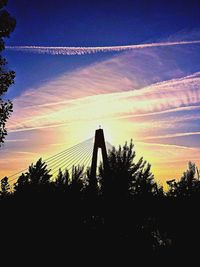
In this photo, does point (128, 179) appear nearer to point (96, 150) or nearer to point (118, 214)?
point (118, 214)

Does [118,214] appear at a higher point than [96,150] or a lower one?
lower

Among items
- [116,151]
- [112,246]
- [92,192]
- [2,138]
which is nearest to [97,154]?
[116,151]

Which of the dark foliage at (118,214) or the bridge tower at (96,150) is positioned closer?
the dark foliage at (118,214)

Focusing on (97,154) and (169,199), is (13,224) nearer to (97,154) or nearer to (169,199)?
(169,199)

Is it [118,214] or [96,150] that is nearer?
[118,214]

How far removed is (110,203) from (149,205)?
2058 millimetres

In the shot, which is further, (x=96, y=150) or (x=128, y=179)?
(x=96, y=150)

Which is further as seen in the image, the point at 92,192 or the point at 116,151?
the point at 116,151

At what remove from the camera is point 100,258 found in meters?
12.2

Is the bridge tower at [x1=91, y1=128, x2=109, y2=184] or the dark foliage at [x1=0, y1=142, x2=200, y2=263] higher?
the bridge tower at [x1=91, y1=128, x2=109, y2=184]

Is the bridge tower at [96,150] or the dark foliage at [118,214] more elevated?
the bridge tower at [96,150]

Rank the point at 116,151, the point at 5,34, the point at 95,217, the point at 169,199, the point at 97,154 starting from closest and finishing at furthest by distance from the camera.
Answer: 1. the point at 5,34
2. the point at 95,217
3. the point at 169,199
4. the point at 116,151
5. the point at 97,154

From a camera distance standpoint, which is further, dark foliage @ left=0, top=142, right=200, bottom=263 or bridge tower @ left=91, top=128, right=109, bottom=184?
bridge tower @ left=91, top=128, right=109, bottom=184

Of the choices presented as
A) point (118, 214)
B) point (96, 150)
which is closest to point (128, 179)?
point (118, 214)
